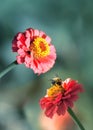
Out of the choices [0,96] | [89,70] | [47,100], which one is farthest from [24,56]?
[89,70]

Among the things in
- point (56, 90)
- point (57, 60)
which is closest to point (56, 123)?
point (57, 60)

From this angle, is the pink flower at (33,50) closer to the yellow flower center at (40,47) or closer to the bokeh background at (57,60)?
the yellow flower center at (40,47)

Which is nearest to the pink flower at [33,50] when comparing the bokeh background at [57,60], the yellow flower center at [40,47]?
the yellow flower center at [40,47]

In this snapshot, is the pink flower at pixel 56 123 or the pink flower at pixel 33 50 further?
the pink flower at pixel 56 123

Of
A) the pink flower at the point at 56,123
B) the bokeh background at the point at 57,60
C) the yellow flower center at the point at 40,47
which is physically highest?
the yellow flower center at the point at 40,47

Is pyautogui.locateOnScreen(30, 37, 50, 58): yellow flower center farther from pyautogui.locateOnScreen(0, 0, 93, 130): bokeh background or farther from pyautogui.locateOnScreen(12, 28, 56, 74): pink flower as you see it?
pyautogui.locateOnScreen(0, 0, 93, 130): bokeh background

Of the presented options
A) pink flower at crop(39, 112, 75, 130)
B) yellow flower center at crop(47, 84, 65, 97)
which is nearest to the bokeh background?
pink flower at crop(39, 112, 75, 130)

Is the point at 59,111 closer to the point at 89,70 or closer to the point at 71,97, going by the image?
the point at 71,97
